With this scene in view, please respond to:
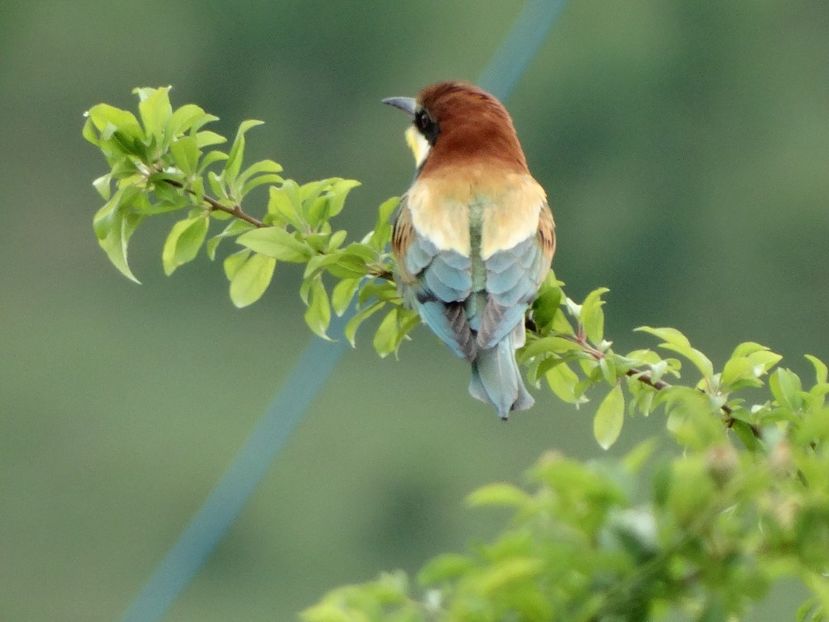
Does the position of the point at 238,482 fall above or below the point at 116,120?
below

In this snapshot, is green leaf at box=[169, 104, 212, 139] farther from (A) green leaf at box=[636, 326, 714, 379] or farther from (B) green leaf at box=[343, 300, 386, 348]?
(A) green leaf at box=[636, 326, 714, 379]

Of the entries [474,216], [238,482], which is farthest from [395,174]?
[474,216]

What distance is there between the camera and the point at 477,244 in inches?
39.0

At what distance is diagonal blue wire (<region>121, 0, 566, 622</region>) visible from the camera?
4.11m

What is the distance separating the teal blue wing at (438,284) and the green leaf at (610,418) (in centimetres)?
19

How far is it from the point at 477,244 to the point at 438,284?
Result: 0.21ft

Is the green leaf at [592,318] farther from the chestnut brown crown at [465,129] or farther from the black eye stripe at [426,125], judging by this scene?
the black eye stripe at [426,125]

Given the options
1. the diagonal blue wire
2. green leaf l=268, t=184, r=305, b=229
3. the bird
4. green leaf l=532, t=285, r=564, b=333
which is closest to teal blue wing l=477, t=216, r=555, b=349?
the bird

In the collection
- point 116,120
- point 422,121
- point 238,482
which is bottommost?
point 238,482

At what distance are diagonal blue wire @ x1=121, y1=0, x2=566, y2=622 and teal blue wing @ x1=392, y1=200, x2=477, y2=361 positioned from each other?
2661mm

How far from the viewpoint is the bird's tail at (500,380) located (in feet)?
2.92

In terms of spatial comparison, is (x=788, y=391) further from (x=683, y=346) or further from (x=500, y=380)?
(x=500, y=380)

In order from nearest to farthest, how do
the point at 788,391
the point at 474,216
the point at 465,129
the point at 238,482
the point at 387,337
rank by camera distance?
the point at 788,391 < the point at 387,337 < the point at 474,216 < the point at 465,129 < the point at 238,482

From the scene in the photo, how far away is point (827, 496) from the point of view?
346 millimetres
